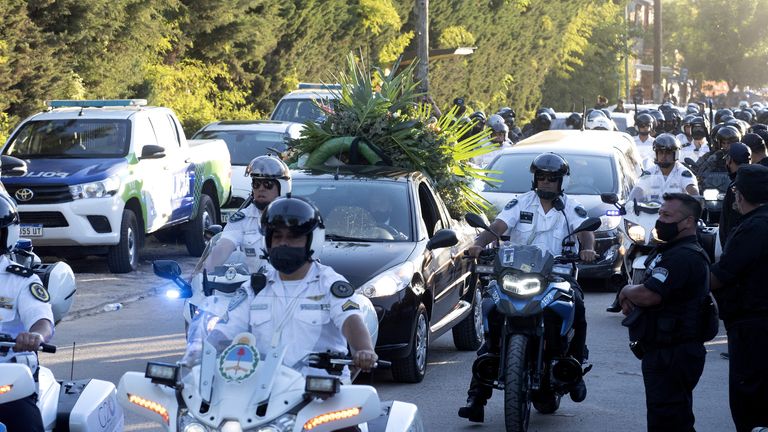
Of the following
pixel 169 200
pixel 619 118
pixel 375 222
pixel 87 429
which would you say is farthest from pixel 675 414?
pixel 619 118

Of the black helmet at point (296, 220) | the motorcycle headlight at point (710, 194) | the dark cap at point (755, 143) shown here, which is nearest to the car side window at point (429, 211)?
the dark cap at point (755, 143)

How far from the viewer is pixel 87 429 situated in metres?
6.17

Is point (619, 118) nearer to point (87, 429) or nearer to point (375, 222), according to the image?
point (375, 222)

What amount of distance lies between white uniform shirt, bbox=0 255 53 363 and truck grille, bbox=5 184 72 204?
10.3 m

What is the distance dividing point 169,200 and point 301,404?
13.1m

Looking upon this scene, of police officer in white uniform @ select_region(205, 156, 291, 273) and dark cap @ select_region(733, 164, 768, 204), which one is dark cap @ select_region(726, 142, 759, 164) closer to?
dark cap @ select_region(733, 164, 768, 204)

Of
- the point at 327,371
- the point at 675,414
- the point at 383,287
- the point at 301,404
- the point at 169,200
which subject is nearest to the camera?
the point at 301,404

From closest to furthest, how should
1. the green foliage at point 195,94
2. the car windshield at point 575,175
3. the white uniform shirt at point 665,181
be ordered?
the white uniform shirt at point 665,181, the car windshield at point 575,175, the green foliage at point 195,94

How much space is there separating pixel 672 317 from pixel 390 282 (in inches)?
125

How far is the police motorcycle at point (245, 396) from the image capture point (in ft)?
16.0

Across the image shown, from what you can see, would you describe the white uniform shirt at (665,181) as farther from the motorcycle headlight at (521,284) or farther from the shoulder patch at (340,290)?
the shoulder patch at (340,290)

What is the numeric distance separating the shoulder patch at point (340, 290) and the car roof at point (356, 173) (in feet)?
17.8

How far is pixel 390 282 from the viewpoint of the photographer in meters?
9.95

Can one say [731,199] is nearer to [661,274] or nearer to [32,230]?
[661,274]
